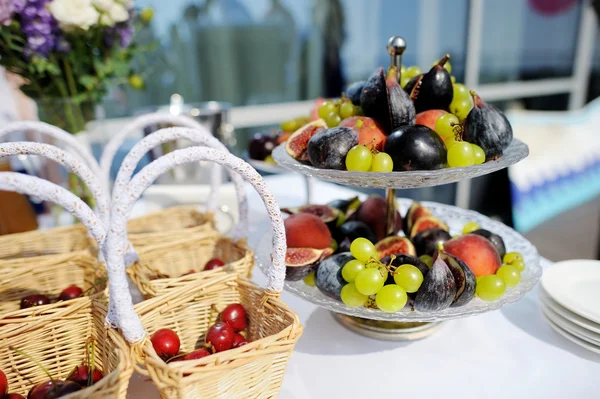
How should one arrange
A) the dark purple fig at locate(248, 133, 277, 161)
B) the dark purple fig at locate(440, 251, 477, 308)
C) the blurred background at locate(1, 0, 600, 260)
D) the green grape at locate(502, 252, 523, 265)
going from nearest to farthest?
the dark purple fig at locate(440, 251, 477, 308) < the green grape at locate(502, 252, 523, 265) < the dark purple fig at locate(248, 133, 277, 161) < the blurred background at locate(1, 0, 600, 260)

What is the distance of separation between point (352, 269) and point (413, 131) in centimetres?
22

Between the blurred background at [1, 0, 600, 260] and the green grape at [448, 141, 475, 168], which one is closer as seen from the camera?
the green grape at [448, 141, 475, 168]

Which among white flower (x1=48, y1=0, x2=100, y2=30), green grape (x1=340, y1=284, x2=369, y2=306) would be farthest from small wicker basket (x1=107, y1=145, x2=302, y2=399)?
white flower (x1=48, y1=0, x2=100, y2=30)

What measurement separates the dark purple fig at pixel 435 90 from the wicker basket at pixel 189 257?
1.31 ft

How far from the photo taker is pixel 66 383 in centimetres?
51

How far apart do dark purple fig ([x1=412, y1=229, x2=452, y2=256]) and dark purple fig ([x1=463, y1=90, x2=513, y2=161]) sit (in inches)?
6.5

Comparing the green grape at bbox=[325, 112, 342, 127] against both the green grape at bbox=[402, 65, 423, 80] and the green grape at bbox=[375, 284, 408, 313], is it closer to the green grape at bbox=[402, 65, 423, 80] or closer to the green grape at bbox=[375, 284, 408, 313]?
the green grape at bbox=[402, 65, 423, 80]

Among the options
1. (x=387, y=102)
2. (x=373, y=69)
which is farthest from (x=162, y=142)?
(x=373, y=69)

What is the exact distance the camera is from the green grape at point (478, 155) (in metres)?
0.64

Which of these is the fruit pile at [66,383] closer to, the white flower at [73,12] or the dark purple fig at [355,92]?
the dark purple fig at [355,92]

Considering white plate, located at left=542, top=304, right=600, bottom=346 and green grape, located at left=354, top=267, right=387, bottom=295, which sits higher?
green grape, located at left=354, top=267, right=387, bottom=295

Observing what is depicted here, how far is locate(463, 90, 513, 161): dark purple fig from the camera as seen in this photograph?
0.65 meters

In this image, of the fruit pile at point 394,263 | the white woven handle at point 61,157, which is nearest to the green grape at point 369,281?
the fruit pile at point 394,263

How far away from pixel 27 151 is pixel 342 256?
471mm
